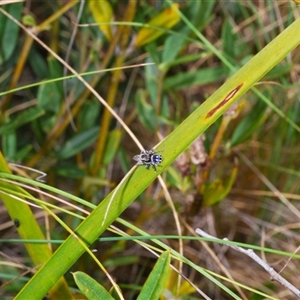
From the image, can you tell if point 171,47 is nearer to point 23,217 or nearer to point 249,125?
point 249,125

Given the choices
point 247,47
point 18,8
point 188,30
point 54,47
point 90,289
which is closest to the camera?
point 90,289

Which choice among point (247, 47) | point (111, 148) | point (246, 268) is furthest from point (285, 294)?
point (247, 47)

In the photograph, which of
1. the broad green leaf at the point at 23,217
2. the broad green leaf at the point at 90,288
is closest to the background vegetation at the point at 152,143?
the broad green leaf at the point at 23,217

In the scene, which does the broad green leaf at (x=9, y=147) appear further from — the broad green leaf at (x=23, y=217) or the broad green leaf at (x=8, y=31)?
the broad green leaf at (x=23, y=217)

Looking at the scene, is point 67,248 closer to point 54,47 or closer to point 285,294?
point 285,294

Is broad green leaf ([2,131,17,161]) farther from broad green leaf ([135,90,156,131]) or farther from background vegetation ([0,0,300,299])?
broad green leaf ([135,90,156,131])

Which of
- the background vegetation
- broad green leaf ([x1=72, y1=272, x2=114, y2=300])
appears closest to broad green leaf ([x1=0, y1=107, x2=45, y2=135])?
the background vegetation
